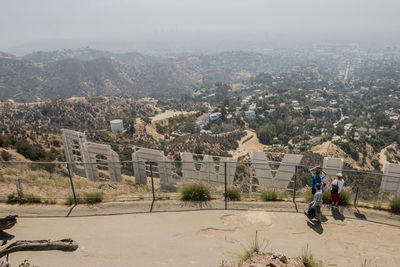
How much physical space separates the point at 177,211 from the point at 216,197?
4.42 ft

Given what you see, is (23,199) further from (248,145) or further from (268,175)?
(248,145)

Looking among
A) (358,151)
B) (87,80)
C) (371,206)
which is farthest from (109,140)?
(87,80)

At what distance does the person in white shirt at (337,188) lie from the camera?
6645 millimetres

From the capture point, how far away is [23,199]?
7578 mm

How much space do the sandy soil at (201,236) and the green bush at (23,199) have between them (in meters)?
0.44

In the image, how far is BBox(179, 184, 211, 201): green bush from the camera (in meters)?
7.49

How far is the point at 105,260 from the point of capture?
16.4 feet

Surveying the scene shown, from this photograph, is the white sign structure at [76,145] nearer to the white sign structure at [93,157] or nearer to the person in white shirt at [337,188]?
the white sign structure at [93,157]

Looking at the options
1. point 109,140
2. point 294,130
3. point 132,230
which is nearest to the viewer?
A: point 132,230

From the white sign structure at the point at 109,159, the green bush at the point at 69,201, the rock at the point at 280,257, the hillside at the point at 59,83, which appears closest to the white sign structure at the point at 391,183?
the rock at the point at 280,257

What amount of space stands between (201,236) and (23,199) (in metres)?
5.54

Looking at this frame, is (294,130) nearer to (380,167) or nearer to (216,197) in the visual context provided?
(380,167)

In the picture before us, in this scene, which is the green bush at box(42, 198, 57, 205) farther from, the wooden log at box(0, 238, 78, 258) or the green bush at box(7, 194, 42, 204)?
the wooden log at box(0, 238, 78, 258)

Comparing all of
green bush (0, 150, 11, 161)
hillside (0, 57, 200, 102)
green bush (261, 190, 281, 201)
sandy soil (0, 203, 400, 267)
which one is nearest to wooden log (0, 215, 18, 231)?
sandy soil (0, 203, 400, 267)
